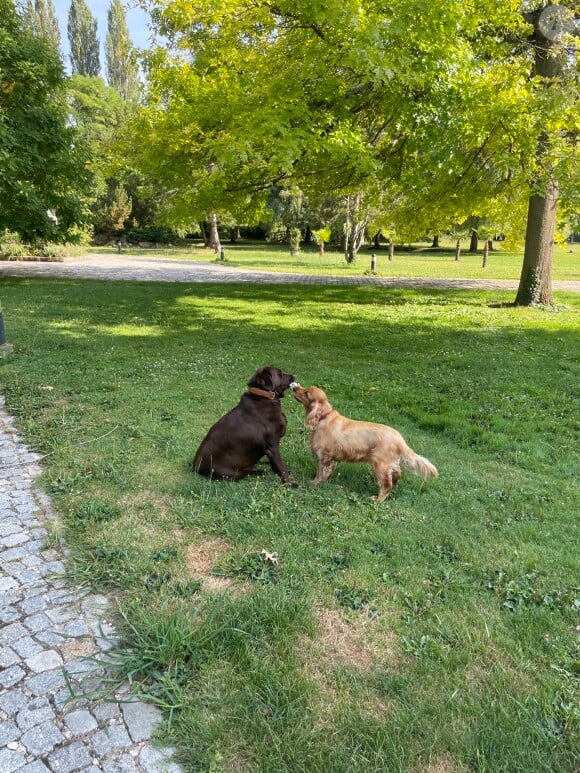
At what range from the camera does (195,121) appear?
8.34 m

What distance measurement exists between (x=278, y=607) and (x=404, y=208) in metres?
13.7

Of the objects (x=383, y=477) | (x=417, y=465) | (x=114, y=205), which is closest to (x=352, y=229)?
(x=114, y=205)

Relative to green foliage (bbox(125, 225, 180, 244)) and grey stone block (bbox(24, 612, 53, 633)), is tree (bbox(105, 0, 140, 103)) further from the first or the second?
grey stone block (bbox(24, 612, 53, 633))

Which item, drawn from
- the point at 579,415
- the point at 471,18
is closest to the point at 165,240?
the point at 471,18

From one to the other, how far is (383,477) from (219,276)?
1921 centimetres

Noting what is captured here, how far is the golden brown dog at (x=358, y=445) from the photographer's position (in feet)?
12.6

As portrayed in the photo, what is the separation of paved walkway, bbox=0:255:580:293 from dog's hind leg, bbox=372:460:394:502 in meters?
16.1

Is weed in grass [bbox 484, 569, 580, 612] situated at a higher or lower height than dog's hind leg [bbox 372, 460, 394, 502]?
lower

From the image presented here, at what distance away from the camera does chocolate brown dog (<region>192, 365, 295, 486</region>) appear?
4098 mm

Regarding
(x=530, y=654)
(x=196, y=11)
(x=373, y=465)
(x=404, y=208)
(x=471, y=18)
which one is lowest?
(x=530, y=654)

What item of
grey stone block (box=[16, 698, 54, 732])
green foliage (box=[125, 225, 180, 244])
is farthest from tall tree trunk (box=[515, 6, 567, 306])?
green foliage (box=[125, 225, 180, 244])

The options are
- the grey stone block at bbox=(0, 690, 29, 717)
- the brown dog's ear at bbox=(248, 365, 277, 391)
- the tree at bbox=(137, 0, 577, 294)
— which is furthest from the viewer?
the tree at bbox=(137, 0, 577, 294)

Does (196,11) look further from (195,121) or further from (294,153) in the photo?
(294,153)

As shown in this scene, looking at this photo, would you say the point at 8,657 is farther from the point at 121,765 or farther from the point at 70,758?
the point at 121,765
